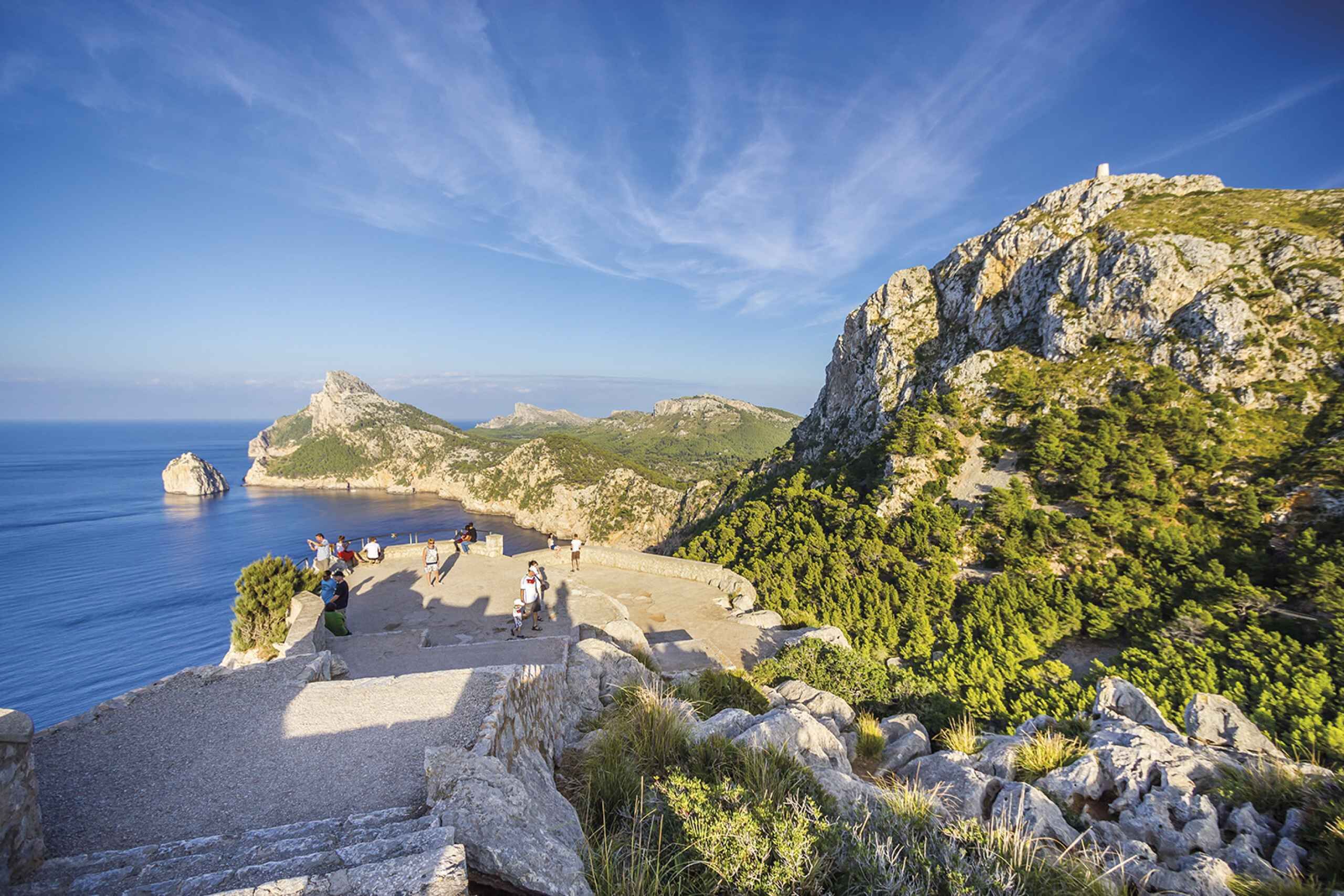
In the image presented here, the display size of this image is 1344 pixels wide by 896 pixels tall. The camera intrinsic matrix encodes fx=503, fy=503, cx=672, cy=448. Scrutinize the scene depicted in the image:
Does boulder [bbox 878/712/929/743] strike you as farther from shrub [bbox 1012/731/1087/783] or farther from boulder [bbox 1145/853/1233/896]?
boulder [bbox 1145/853/1233/896]

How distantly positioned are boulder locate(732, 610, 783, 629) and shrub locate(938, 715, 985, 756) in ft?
17.5

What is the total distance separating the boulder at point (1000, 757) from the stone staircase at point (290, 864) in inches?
241

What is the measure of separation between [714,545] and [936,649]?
10.7m

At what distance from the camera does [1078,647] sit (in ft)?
51.4

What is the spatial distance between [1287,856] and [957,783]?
7.99 feet

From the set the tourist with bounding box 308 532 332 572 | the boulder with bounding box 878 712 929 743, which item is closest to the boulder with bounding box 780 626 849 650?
the boulder with bounding box 878 712 929 743

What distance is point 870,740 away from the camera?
782 centimetres

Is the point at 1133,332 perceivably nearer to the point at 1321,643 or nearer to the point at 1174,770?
the point at 1321,643

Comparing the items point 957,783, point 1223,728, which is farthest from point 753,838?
point 1223,728

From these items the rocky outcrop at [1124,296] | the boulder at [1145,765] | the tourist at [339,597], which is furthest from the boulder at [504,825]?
the rocky outcrop at [1124,296]

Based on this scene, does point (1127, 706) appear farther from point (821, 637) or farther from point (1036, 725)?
point (821, 637)

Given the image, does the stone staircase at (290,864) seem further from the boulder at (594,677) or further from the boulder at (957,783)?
the boulder at (957,783)

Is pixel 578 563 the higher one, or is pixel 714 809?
pixel 714 809

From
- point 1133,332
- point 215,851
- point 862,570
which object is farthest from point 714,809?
point 1133,332
